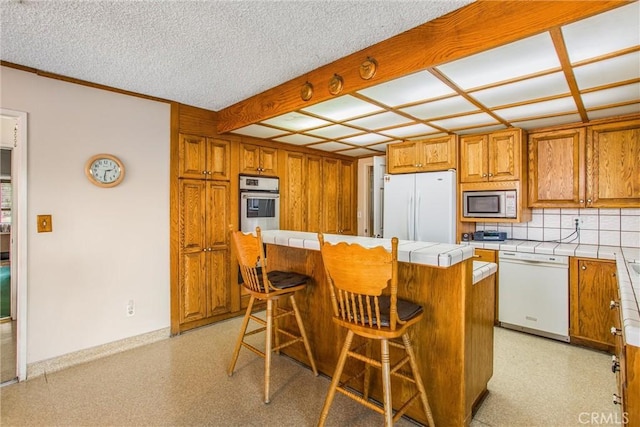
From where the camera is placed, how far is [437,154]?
12.0 feet

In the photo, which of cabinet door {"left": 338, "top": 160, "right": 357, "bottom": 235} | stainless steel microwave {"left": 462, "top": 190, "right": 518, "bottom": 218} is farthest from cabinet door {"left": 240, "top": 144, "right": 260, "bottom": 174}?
stainless steel microwave {"left": 462, "top": 190, "right": 518, "bottom": 218}

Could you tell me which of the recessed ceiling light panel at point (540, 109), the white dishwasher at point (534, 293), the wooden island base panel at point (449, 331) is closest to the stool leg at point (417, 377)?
the wooden island base panel at point (449, 331)

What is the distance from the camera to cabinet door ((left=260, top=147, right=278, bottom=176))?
12.6ft

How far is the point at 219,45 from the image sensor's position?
78.0 inches

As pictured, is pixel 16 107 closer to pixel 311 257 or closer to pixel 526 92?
pixel 311 257

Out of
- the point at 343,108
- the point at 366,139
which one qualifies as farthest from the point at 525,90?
the point at 366,139

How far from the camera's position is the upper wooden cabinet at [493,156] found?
126 inches

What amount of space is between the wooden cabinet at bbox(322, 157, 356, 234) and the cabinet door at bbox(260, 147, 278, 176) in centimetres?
88

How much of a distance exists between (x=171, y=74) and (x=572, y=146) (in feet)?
12.2

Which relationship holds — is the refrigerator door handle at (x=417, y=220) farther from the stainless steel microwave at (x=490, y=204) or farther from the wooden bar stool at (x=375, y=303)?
the wooden bar stool at (x=375, y=303)

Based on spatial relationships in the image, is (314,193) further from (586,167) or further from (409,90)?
(586,167)

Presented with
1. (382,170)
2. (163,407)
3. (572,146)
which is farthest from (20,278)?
(572,146)

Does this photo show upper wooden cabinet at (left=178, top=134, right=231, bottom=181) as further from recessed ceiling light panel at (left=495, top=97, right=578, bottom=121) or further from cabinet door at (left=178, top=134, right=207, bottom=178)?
recessed ceiling light panel at (left=495, top=97, right=578, bottom=121)

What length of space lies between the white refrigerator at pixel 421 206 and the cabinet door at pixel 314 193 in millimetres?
982
